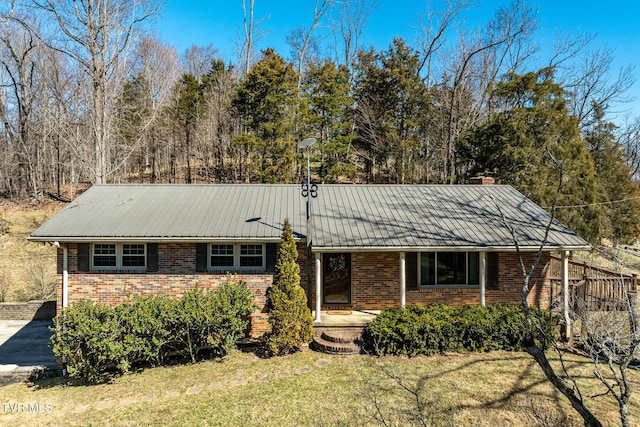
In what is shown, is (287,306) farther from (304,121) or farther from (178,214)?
(304,121)

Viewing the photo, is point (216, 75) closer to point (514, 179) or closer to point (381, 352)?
point (514, 179)

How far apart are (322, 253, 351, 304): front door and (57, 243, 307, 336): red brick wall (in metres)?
1.97

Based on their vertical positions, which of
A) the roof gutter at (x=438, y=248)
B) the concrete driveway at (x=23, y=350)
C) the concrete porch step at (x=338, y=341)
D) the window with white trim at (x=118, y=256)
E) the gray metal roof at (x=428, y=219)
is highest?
the gray metal roof at (x=428, y=219)

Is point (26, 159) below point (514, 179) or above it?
above

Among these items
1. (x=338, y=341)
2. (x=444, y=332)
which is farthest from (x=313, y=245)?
(x=444, y=332)

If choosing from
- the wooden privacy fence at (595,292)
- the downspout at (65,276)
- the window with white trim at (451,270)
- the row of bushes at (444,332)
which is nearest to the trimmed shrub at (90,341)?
the downspout at (65,276)

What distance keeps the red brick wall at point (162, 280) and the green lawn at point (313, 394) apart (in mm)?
2040

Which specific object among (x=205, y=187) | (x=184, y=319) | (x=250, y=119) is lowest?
(x=184, y=319)

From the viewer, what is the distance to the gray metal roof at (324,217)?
10.2 metres

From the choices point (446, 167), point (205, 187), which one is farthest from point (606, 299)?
point (446, 167)

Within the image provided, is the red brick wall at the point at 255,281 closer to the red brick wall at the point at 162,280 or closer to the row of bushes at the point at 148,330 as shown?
the red brick wall at the point at 162,280

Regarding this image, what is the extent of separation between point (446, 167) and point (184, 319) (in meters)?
19.8

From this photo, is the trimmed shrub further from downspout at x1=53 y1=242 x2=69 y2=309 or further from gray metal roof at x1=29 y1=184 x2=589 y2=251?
gray metal roof at x1=29 y1=184 x2=589 y2=251

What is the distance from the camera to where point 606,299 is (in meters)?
10.5
